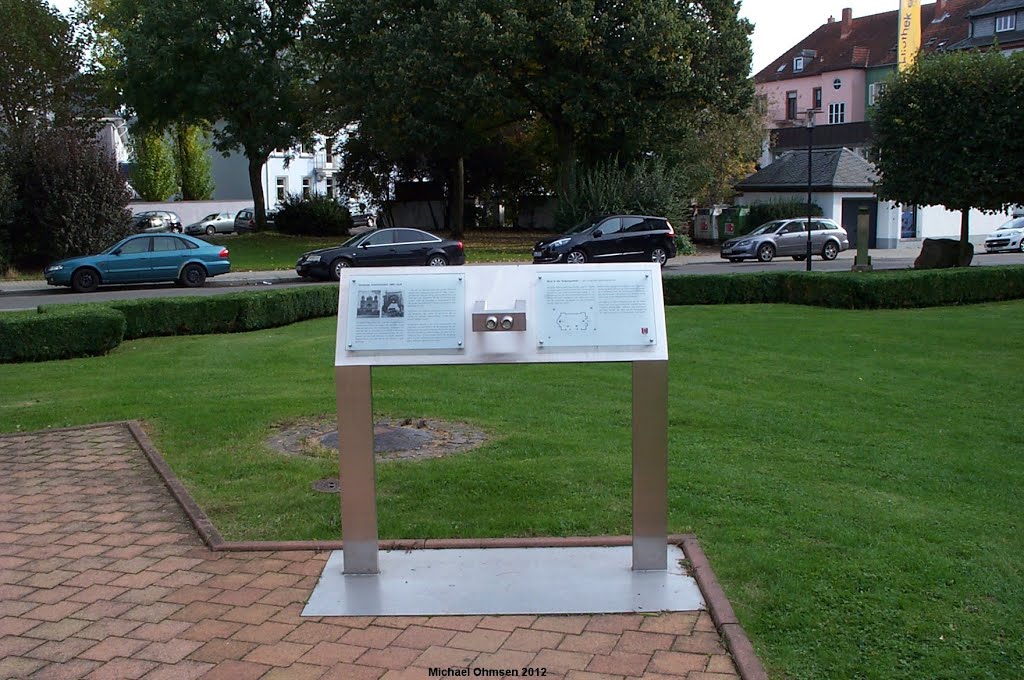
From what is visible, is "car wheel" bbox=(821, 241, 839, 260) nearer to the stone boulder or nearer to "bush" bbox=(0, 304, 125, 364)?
the stone boulder

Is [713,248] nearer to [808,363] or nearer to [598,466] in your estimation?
[808,363]

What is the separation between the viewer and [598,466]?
684cm

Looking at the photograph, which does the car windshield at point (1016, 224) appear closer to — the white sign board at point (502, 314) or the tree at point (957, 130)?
the tree at point (957, 130)

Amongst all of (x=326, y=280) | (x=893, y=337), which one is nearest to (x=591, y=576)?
(x=893, y=337)

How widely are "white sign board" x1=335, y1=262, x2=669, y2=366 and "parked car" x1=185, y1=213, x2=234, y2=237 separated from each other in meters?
48.0

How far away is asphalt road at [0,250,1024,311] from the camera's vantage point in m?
23.0

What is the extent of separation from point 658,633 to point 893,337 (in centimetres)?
995

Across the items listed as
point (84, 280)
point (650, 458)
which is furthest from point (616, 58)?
point (650, 458)

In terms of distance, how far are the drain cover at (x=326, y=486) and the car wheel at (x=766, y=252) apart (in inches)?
1130

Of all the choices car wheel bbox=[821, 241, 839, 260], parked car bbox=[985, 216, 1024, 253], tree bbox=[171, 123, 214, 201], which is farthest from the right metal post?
tree bbox=[171, 123, 214, 201]

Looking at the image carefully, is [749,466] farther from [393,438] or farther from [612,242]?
[612,242]

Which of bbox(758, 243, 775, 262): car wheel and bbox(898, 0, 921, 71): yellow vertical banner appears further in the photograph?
bbox(898, 0, 921, 71): yellow vertical banner

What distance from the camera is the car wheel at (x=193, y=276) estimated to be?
25719 millimetres

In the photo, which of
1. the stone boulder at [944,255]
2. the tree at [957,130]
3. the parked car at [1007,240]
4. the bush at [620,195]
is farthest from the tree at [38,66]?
the parked car at [1007,240]
